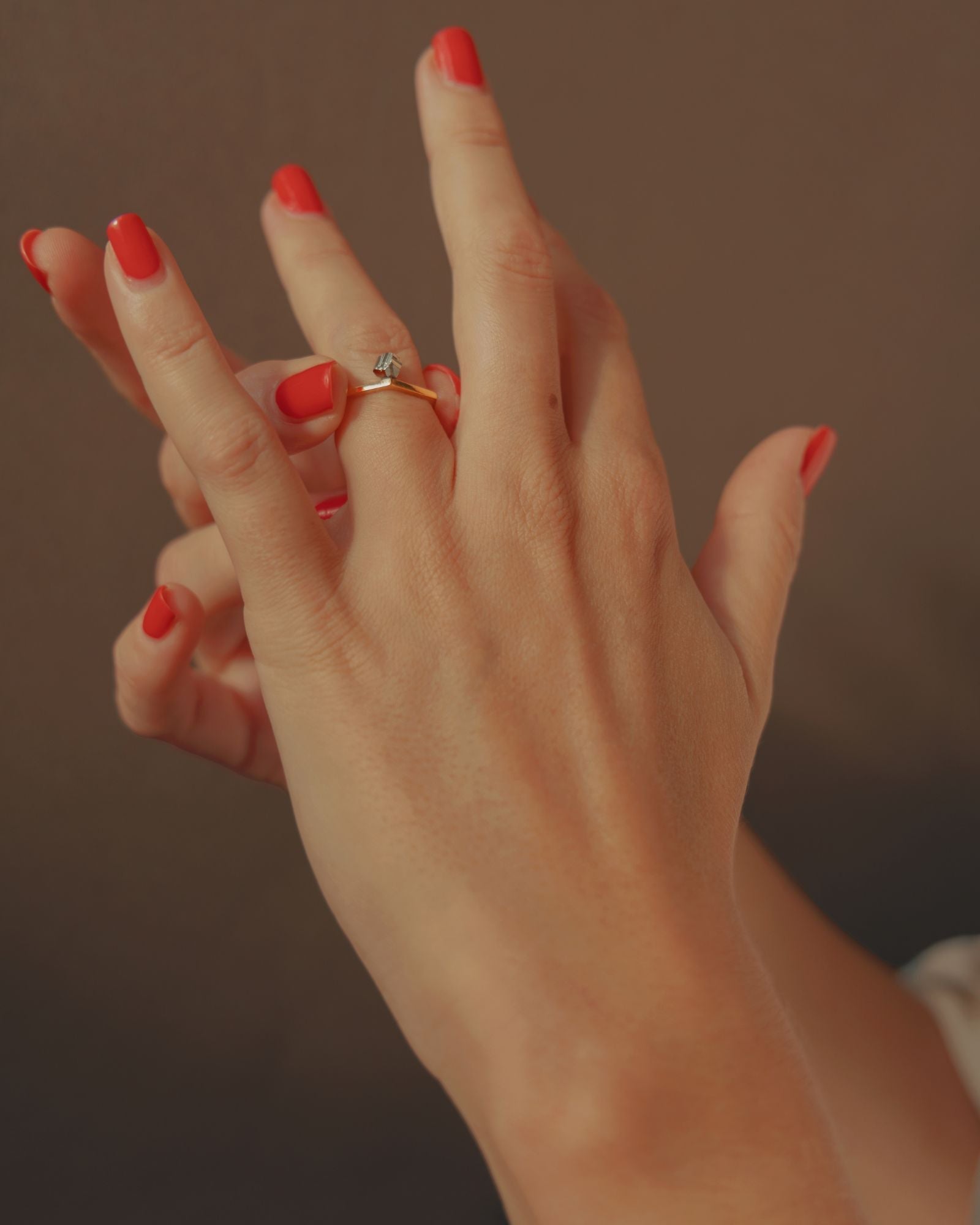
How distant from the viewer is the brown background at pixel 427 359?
3.78ft

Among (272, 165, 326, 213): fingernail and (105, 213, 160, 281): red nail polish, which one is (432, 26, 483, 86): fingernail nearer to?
(272, 165, 326, 213): fingernail

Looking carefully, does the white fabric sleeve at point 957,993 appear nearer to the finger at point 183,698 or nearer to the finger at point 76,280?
the finger at point 183,698

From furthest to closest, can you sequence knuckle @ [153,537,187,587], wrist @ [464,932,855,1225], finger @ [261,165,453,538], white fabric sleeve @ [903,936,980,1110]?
white fabric sleeve @ [903,936,980,1110]
knuckle @ [153,537,187,587]
finger @ [261,165,453,538]
wrist @ [464,932,855,1225]

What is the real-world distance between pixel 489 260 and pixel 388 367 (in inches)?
4.5

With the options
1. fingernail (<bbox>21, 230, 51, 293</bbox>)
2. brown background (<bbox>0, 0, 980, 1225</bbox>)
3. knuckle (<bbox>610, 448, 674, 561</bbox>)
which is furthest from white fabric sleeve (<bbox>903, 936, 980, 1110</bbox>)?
fingernail (<bbox>21, 230, 51, 293</bbox>)

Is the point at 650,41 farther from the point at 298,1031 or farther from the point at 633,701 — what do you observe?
the point at 298,1031

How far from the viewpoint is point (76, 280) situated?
813 millimetres

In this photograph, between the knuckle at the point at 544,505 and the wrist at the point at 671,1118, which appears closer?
the wrist at the point at 671,1118

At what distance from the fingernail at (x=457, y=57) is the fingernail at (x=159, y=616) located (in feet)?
1.60

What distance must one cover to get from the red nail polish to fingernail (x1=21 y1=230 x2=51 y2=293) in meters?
0.20

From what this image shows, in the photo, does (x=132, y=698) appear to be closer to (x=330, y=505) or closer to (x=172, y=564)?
(x=172, y=564)

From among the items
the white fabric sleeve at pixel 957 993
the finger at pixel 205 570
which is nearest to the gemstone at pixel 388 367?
the finger at pixel 205 570

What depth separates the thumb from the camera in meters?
0.81

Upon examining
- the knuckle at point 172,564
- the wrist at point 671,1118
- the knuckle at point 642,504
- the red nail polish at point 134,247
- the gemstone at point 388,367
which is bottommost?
the wrist at point 671,1118
